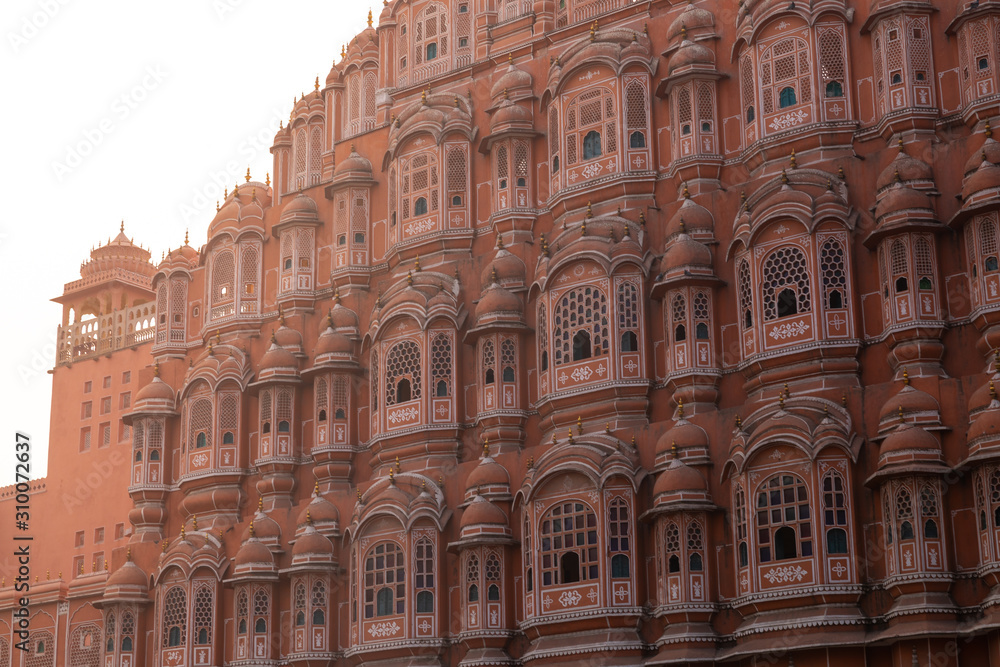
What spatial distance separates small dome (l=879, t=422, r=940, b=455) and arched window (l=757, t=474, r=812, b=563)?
204 cm

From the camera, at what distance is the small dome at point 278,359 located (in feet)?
132

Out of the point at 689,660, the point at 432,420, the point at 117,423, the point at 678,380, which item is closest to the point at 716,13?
the point at 678,380

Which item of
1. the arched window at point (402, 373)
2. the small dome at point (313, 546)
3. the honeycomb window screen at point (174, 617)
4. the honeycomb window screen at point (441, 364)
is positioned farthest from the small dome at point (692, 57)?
the honeycomb window screen at point (174, 617)

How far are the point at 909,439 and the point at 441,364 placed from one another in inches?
495

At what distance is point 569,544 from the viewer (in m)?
32.9

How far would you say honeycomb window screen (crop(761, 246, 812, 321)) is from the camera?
32.2m

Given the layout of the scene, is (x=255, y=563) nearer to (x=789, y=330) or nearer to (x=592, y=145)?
(x=592, y=145)

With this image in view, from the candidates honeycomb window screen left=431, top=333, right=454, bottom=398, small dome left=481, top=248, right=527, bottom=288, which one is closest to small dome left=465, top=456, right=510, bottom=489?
honeycomb window screen left=431, top=333, right=454, bottom=398

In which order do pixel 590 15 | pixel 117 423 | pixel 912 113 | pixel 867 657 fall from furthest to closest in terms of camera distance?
1. pixel 117 423
2. pixel 590 15
3. pixel 912 113
4. pixel 867 657

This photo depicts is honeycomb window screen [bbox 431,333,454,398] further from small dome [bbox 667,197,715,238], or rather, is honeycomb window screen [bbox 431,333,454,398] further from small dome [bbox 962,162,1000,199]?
small dome [bbox 962,162,1000,199]

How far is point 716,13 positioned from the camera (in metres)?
37.1

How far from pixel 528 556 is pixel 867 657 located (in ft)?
26.4

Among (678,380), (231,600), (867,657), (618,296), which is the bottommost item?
(867,657)

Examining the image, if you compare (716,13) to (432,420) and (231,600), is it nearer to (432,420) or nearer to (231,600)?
(432,420)
